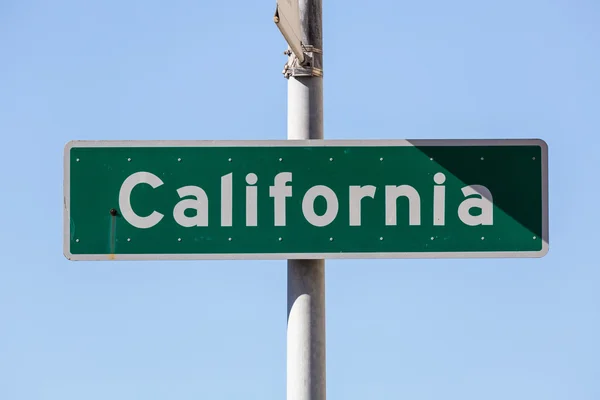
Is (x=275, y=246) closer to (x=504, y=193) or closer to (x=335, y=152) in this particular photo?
(x=335, y=152)

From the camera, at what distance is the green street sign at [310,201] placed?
11.6ft

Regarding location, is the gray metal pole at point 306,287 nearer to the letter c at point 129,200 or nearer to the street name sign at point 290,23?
the street name sign at point 290,23

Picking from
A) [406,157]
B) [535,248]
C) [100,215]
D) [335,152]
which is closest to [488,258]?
[535,248]

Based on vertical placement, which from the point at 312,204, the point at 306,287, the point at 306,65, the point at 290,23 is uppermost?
the point at 290,23

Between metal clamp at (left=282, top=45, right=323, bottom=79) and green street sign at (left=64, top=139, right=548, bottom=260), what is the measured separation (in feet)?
0.94

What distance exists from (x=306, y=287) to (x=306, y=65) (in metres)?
0.90

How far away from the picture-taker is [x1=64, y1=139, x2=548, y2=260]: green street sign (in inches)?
139

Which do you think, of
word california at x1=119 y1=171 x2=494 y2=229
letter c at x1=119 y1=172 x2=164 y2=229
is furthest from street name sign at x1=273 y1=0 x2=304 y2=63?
letter c at x1=119 y1=172 x2=164 y2=229

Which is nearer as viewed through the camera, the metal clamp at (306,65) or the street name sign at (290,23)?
the street name sign at (290,23)

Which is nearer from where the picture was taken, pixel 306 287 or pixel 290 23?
pixel 290 23

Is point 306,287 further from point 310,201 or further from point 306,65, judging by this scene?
point 306,65

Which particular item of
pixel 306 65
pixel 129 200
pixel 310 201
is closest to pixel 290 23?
pixel 306 65

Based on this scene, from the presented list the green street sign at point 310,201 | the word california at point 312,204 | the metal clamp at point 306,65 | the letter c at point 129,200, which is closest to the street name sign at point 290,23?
the metal clamp at point 306,65

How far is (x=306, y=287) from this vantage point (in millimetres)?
3500
